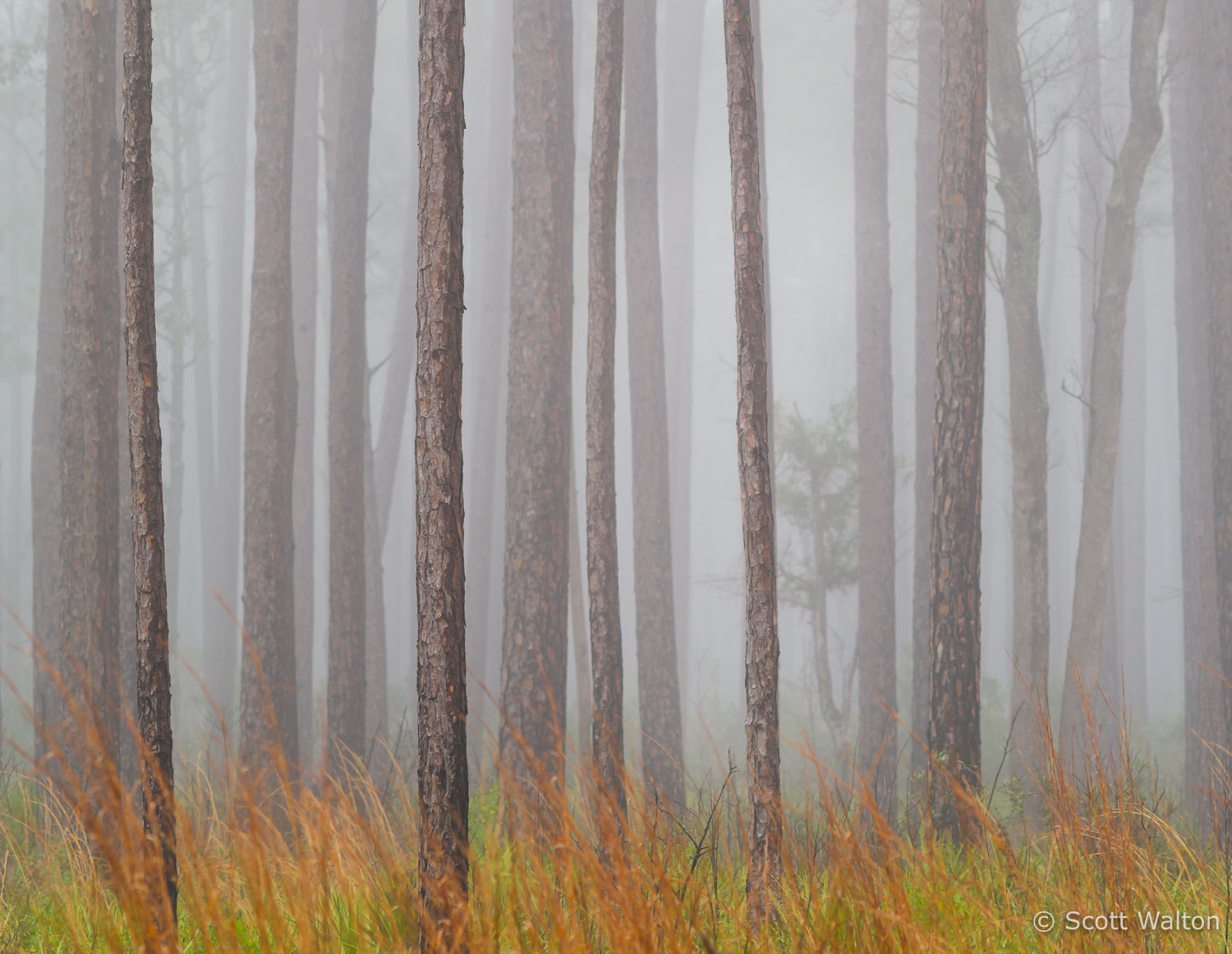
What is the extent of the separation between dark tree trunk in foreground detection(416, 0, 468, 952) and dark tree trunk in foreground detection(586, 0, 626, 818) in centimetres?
203

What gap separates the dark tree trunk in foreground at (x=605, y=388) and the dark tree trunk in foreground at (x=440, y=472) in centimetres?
203

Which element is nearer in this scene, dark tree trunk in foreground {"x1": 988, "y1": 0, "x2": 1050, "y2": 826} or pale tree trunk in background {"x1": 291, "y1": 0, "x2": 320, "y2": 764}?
dark tree trunk in foreground {"x1": 988, "y1": 0, "x2": 1050, "y2": 826}

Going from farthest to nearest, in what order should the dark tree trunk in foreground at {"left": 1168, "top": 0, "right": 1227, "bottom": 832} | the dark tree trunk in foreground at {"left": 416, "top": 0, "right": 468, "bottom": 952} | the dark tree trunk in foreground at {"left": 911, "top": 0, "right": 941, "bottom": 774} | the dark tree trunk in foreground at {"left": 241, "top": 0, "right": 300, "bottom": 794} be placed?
the dark tree trunk in foreground at {"left": 911, "top": 0, "right": 941, "bottom": 774} < the dark tree trunk in foreground at {"left": 1168, "top": 0, "right": 1227, "bottom": 832} < the dark tree trunk in foreground at {"left": 241, "top": 0, "right": 300, "bottom": 794} < the dark tree trunk in foreground at {"left": 416, "top": 0, "right": 468, "bottom": 952}

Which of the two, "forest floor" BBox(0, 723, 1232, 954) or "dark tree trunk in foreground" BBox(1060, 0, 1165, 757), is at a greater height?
"dark tree trunk in foreground" BBox(1060, 0, 1165, 757)

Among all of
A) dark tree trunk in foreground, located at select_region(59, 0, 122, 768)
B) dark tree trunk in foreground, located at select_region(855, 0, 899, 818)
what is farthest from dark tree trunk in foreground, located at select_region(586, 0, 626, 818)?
dark tree trunk in foreground, located at select_region(855, 0, 899, 818)

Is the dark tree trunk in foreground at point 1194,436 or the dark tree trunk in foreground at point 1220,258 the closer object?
the dark tree trunk in foreground at point 1220,258

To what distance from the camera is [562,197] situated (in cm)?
677

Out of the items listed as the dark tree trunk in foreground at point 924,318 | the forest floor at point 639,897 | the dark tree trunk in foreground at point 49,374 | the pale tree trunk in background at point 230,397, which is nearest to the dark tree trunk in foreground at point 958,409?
the forest floor at point 639,897

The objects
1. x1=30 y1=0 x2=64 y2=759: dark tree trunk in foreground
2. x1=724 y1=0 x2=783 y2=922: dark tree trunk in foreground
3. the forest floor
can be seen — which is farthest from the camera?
x1=30 y1=0 x2=64 y2=759: dark tree trunk in foreground

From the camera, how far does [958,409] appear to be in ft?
18.7

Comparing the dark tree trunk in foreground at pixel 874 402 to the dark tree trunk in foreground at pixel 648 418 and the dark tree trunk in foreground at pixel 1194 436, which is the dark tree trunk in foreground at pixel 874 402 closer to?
the dark tree trunk in foreground at pixel 648 418

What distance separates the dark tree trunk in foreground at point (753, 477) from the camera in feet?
12.3

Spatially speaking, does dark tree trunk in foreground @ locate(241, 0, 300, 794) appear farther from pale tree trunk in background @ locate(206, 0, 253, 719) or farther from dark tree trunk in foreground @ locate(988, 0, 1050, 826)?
pale tree trunk in background @ locate(206, 0, 253, 719)

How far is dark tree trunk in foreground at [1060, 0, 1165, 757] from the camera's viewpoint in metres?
7.71
